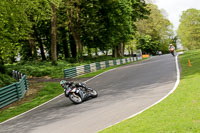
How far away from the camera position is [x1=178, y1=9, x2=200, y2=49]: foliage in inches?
3125

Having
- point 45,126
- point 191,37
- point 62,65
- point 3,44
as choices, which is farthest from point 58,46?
point 191,37

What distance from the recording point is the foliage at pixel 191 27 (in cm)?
7938

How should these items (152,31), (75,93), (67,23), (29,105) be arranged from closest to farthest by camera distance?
(75,93), (29,105), (67,23), (152,31)

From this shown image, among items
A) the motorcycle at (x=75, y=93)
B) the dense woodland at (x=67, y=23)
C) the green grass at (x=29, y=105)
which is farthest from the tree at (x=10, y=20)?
the motorcycle at (x=75, y=93)

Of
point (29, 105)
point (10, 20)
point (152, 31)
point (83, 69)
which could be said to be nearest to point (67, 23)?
point (83, 69)


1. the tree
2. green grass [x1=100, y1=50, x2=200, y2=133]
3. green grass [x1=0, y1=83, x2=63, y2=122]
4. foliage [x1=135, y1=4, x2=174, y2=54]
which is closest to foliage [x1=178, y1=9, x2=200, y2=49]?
foliage [x1=135, y1=4, x2=174, y2=54]

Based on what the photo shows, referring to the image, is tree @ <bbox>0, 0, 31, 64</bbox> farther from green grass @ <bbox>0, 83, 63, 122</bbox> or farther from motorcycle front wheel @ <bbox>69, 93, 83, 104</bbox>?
motorcycle front wheel @ <bbox>69, 93, 83, 104</bbox>

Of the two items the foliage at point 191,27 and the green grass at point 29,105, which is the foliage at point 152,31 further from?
the green grass at point 29,105

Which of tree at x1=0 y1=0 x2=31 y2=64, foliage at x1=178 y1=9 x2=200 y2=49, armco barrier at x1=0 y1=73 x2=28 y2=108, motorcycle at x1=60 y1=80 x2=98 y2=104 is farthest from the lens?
→ foliage at x1=178 y1=9 x2=200 y2=49

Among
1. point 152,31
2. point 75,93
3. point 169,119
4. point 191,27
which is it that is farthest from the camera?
point 152,31

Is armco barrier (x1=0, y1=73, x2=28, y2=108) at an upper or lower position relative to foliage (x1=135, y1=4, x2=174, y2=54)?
lower

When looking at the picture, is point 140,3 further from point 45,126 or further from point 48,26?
point 45,126

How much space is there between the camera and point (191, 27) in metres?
79.5

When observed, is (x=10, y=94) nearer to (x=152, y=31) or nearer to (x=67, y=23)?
(x=67, y=23)
